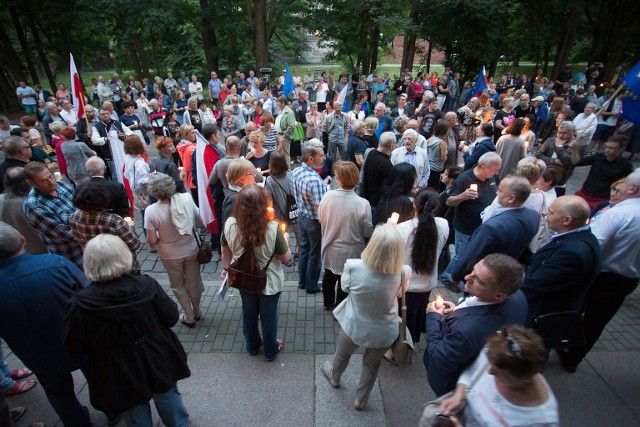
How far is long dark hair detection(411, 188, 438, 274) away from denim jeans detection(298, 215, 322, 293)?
60.5 inches

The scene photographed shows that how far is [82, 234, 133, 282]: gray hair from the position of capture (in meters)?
2.34

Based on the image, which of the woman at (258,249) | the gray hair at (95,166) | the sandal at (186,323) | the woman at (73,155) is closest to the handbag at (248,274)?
the woman at (258,249)

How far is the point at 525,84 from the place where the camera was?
1744 centimetres

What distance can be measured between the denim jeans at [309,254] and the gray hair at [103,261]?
2638mm

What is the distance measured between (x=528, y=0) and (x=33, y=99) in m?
25.5

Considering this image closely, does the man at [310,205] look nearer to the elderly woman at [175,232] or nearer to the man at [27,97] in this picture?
the elderly woman at [175,232]

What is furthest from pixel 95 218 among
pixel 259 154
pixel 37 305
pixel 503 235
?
pixel 503 235

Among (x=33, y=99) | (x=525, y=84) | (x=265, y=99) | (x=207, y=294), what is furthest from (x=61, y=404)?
(x=525, y=84)

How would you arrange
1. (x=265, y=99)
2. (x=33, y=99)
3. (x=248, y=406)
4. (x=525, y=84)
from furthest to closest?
(x=525, y=84)
(x=33, y=99)
(x=265, y=99)
(x=248, y=406)

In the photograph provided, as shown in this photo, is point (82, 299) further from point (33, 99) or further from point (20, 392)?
point (33, 99)

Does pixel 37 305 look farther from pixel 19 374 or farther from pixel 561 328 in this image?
pixel 561 328

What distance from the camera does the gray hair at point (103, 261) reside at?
7.69ft

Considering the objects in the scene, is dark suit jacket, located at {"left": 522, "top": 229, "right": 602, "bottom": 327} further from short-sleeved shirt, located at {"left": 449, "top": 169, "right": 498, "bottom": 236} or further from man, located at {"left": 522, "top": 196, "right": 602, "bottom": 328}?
short-sleeved shirt, located at {"left": 449, "top": 169, "right": 498, "bottom": 236}

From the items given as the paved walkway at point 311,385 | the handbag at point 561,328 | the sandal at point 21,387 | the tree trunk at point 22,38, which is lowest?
the sandal at point 21,387
